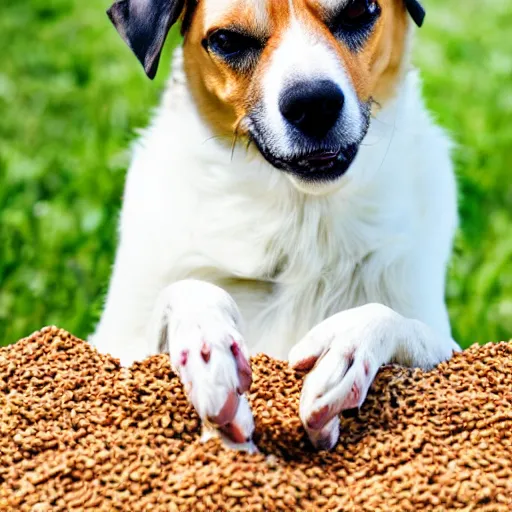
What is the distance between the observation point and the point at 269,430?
2586mm

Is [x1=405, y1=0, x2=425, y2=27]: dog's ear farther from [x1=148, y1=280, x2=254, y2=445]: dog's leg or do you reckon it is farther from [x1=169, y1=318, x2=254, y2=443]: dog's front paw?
[x1=169, y1=318, x2=254, y2=443]: dog's front paw

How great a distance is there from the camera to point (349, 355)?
266cm

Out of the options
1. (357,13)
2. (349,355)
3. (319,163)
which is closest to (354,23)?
(357,13)

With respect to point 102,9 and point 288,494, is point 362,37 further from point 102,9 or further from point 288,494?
point 102,9

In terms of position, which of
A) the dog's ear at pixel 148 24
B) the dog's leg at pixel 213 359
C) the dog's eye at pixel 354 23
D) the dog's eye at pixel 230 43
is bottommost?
the dog's leg at pixel 213 359

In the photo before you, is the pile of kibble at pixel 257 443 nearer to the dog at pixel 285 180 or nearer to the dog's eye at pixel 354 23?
the dog at pixel 285 180

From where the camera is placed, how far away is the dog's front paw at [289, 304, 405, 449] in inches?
→ 99.8

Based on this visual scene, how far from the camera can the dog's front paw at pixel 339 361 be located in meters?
2.54

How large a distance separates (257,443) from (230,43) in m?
1.26

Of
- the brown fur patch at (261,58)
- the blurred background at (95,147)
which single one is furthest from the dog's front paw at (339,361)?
the blurred background at (95,147)

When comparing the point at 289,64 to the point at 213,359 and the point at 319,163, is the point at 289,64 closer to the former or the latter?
the point at 319,163

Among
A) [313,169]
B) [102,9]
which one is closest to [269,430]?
[313,169]

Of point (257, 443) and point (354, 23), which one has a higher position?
point (354, 23)

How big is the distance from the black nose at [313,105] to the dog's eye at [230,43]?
25cm
